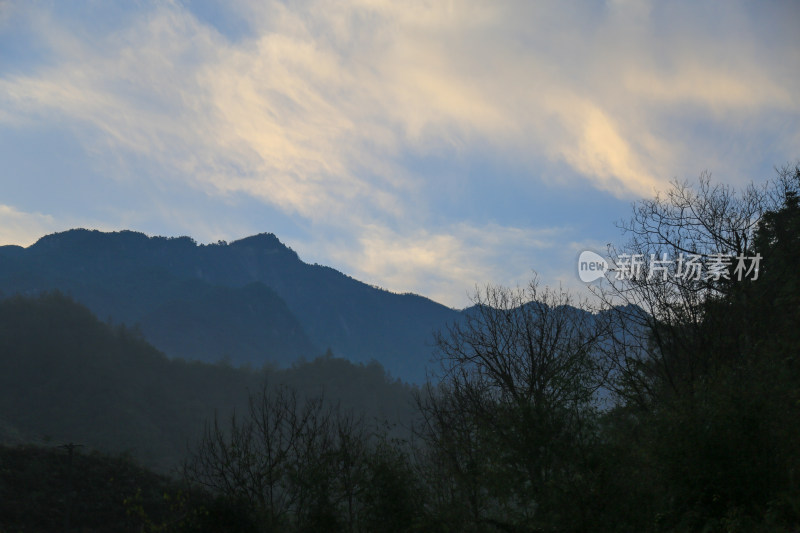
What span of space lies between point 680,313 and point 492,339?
6.41 meters

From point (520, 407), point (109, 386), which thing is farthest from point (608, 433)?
point (109, 386)

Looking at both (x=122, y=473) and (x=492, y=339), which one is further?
(x=122, y=473)

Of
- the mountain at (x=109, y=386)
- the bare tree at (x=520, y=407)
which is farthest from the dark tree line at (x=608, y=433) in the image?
the mountain at (x=109, y=386)

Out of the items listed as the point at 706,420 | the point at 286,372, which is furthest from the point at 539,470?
the point at 286,372

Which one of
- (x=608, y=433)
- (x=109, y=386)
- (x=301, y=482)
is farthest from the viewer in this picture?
(x=109, y=386)

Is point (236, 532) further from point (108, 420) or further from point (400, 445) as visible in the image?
point (108, 420)

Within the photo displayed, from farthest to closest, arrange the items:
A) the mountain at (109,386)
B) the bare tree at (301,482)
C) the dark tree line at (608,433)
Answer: the mountain at (109,386) < the bare tree at (301,482) < the dark tree line at (608,433)

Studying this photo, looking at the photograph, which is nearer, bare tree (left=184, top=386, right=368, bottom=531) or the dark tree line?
the dark tree line

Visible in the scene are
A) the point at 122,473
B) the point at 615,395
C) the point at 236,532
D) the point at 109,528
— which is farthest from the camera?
the point at 122,473

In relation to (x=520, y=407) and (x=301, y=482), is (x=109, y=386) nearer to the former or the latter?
(x=301, y=482)

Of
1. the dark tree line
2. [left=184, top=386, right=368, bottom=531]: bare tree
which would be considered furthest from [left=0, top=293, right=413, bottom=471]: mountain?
the dark tree line

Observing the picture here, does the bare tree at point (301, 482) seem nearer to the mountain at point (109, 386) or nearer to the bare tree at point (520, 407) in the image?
the bare tree at point (520, 407)

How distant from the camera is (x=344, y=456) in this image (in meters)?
17.1

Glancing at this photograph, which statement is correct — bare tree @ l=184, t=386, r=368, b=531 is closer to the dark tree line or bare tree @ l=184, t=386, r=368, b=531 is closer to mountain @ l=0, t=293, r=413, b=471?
the dark tree line
